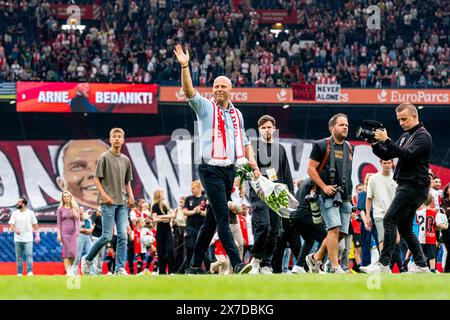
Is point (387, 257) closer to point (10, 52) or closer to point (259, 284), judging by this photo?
point (259, 284)

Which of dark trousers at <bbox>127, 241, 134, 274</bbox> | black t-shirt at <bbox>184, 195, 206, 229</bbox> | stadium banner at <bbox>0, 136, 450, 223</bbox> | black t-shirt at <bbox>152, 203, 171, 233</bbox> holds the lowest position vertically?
stadium banner at <bbox>0, 136, 450, 223</bbox>

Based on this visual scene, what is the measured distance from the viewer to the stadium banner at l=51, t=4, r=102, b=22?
43.3 meters

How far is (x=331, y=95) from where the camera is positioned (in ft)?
119

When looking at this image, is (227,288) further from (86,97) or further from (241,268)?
(86,97)

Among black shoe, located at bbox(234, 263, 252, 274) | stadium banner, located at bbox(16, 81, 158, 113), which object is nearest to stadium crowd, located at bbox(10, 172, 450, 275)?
black shoe, located at bbox(234, 263, 252, 274)

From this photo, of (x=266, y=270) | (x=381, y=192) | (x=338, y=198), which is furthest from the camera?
(x=381, y=192)

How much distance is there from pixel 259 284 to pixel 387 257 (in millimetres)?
3627

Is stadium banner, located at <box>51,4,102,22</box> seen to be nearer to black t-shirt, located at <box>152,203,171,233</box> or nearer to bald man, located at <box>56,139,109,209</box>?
bald man, located at <box>56,139,109,209</box>

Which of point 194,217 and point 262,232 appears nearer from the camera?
point 262,232

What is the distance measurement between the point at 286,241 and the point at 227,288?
7130mm

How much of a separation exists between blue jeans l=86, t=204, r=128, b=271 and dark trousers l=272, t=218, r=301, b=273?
2643mm

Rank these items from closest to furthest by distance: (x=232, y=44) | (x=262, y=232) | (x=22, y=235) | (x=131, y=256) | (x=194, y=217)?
(x=262, y=232) → (x=194, y=217) → (x=22, y=235) → (x=131, y=256) → (x=232, y=44)

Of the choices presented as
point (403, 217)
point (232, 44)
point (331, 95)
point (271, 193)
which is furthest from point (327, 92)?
point (271, 193)

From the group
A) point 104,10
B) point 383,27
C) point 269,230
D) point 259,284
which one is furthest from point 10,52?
point 259,284
